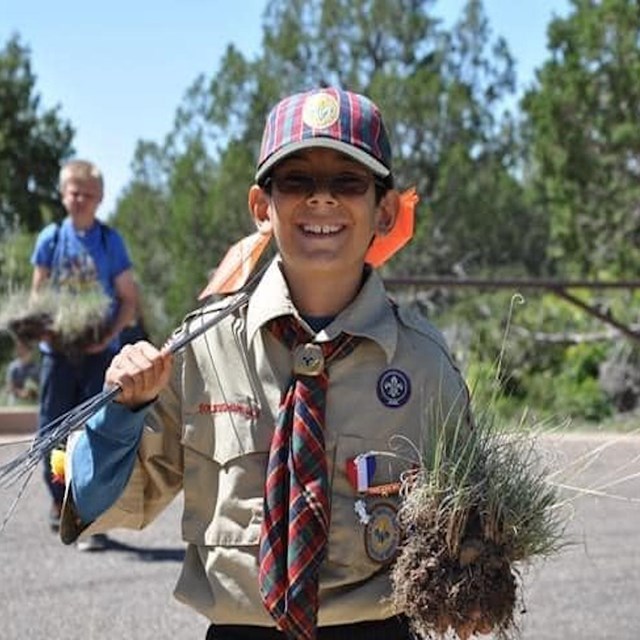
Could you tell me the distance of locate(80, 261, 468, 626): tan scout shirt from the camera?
8.52ft

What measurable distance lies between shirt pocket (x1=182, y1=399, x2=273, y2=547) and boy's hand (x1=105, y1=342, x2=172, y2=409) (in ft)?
0.51

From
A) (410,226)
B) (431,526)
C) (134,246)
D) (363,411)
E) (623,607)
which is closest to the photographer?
(431,526)

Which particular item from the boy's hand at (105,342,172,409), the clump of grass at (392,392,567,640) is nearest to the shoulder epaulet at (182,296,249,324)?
the boy's hand at (105,342,172,409)

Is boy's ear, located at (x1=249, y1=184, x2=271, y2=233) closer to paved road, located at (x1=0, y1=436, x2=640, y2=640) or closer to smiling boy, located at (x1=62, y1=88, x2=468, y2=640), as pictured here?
smiling boy, located at (x1=62, y1=88, x2=468, y2=640)

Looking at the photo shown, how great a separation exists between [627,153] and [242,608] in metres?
17.4

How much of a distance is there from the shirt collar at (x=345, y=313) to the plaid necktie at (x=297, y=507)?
88mm

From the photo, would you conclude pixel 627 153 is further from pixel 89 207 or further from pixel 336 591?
pixel 336 591

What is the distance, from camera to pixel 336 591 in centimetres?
260

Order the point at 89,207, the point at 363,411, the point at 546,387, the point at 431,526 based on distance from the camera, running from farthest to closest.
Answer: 1. the point at 546,387
2. the point at 89,207
3. the point at 363,411
4. the point at 431,526

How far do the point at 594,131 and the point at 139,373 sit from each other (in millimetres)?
17480

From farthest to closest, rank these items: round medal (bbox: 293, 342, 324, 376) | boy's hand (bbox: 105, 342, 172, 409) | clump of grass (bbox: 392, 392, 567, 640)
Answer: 1. round medal (bbox: 293, 342, 324, 376)
2. boy's hand (bbox: 105, 342, 172, 409)
3. clump of grass (bbox: 392, 392, 567, 640)

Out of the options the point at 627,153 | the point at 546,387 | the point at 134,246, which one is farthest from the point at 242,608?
the point at 134,246

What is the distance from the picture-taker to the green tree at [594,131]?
18953 mm

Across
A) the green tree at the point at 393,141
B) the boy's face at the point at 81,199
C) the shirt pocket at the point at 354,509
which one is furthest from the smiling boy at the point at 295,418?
the green tree at the point at 393,141
